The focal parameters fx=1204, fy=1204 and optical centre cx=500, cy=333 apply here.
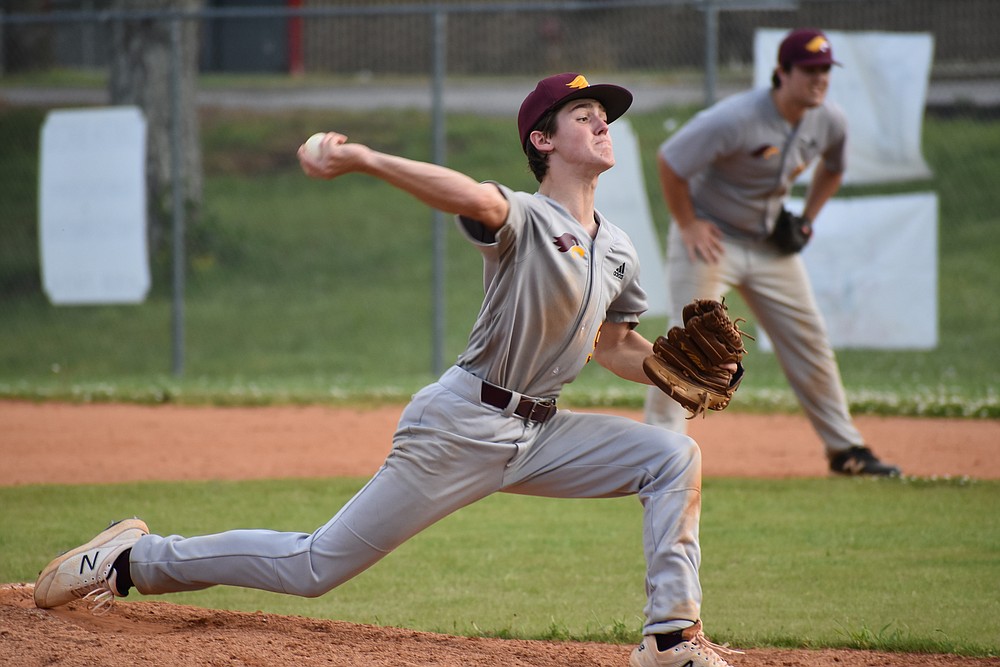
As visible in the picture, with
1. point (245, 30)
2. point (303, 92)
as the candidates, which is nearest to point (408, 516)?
point (303, 92)

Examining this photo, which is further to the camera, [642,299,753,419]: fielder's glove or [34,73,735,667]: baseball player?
[642,299,753,419]: fielder's glove

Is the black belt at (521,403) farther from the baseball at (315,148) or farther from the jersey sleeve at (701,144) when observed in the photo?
the jersey sleeve at (701,144)

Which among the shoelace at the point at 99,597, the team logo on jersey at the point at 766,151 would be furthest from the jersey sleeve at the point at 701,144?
the shoelace at the point at 99,597

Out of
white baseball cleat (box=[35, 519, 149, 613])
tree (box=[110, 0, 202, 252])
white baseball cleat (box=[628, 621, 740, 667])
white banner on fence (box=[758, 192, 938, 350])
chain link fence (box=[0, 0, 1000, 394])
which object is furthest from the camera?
chain link fence (box=[0, 0, 1000, 394])

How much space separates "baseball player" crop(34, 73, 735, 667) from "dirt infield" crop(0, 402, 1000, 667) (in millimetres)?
291

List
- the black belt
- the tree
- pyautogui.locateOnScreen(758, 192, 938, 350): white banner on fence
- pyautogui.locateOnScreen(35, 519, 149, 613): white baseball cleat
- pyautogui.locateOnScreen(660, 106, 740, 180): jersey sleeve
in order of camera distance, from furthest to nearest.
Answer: the tree, pyautogui.locateOnScreen(758, 192, 938, 350): white banner on fence, pyautogui.locateOnScreen(660, 106, 740, 180): jersey sleeve, pyautogui.locateOnScreen(35, 519, 149, 613): white baseball cleat, the black belt

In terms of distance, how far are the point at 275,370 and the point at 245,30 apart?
35.3 ft

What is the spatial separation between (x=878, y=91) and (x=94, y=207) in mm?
7626

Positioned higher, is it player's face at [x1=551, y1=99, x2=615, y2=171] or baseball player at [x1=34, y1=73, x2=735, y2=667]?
player's face at [x1=551, y1=99, x2=615, y2=171]

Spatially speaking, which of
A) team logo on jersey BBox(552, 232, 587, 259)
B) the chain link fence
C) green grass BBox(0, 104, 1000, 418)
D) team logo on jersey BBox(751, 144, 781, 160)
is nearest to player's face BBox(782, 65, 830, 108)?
team logo on jersey BBox(751, 144, 781, 160)

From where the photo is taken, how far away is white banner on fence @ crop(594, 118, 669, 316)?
11117 mm

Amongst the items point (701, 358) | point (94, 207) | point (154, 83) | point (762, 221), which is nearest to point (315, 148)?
point (701, 358)

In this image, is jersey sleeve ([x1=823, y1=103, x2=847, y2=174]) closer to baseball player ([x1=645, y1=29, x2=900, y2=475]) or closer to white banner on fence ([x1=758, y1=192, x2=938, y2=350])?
baseball player ([x1=645, y1=29, x2=900, y2=475])

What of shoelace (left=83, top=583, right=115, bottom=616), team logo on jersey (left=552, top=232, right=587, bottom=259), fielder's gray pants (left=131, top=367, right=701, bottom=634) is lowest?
shoelace (left=83, top=583, right=115, bottom=616)
